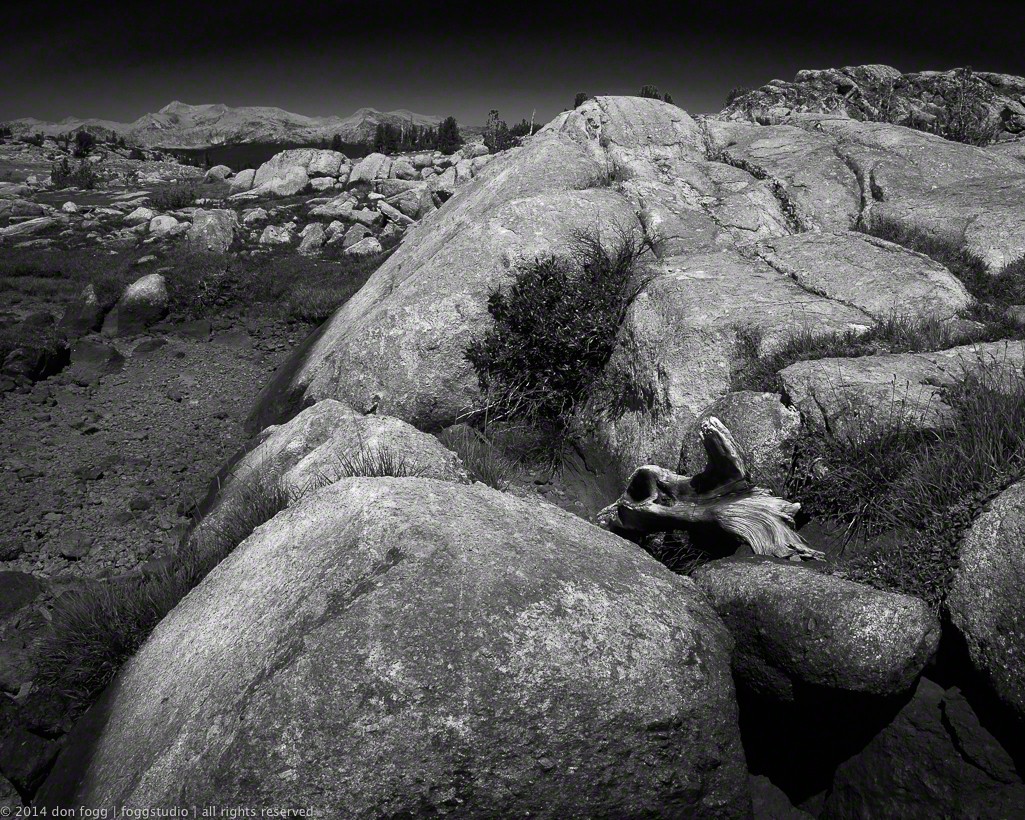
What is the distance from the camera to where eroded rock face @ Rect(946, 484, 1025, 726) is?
396 cm

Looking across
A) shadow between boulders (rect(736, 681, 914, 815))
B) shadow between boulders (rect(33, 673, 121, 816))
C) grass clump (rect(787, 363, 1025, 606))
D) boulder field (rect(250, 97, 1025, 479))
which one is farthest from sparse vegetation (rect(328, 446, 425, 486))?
grass clump (rect(787, 363, 1025, 606))

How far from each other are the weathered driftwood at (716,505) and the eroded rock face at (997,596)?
112cm

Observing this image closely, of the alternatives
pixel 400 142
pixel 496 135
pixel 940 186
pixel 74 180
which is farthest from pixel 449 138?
pixel 940 186

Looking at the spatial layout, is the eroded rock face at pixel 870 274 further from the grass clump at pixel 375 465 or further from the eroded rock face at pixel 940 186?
the grass clump at pixel 375 465

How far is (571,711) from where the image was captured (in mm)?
3785

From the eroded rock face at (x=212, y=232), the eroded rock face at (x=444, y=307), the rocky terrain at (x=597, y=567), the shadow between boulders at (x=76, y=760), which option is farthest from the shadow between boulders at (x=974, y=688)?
the eroded rock face at (x=212, y=232)

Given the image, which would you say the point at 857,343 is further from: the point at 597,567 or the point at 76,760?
the point at 76,760

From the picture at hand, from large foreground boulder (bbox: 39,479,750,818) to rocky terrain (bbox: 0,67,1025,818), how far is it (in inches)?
0.8

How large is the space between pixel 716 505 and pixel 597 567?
78.0 inches

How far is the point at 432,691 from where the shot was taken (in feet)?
12.1

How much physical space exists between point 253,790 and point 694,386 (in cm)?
590

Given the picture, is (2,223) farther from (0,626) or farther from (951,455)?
(951,455)

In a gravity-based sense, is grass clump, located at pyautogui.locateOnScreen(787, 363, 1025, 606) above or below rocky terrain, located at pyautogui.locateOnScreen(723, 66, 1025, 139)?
below

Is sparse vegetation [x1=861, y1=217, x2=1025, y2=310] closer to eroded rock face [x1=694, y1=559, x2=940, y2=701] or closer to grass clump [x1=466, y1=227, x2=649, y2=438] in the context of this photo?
grass clump [x1=466, y1=227, x2=649, y2=438]
